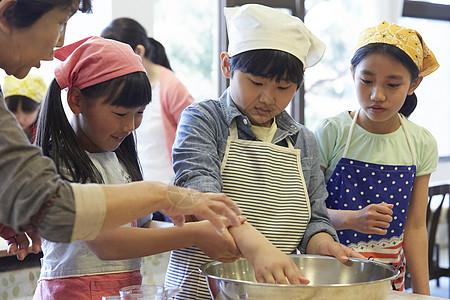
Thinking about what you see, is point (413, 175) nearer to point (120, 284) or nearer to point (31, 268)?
point (120, 284)

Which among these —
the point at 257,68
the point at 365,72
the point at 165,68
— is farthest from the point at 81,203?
the point at 165,68

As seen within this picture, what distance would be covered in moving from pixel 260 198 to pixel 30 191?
67 cm

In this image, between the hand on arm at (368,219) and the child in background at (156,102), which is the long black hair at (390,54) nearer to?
the hand on arm at (368,219)

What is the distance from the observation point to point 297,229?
51.4 inches

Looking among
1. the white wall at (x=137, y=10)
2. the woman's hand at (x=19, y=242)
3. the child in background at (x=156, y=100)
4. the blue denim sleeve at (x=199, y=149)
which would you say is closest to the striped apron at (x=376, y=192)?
the blue denim sleeve at (x=199, y=149)

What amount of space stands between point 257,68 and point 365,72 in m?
0.51

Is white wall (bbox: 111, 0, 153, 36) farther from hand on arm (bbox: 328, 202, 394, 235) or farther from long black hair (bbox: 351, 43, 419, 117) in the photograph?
hand on arm (bbox: 328, 202, 394, 235)

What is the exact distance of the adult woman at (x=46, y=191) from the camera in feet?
2.29

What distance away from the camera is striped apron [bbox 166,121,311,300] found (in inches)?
50.1

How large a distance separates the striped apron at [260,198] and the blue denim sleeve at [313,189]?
2 cm

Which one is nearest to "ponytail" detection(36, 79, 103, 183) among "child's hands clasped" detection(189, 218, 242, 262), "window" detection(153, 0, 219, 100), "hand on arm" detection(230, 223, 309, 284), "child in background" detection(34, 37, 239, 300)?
"child in background" detection(34, 37, 239, 300)

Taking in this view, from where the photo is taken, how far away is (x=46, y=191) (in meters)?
0.70

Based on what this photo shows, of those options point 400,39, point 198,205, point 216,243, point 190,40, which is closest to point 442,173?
point 190,40

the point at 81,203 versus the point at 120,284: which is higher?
the point at 81,203
